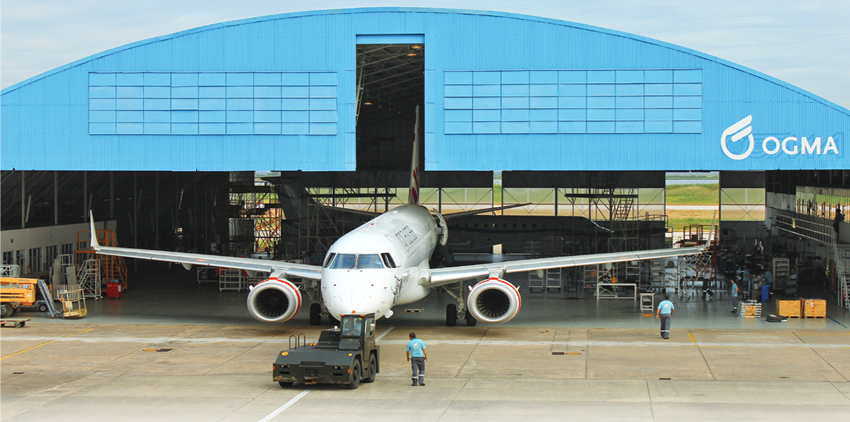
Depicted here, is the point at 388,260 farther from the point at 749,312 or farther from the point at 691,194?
the point at 691,194

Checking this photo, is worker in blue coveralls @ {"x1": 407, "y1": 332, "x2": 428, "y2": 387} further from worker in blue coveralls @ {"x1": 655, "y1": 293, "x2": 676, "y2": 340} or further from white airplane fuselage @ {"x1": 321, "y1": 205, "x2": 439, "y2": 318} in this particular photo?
worker in blue coveralls @ {"x1": 655, "y1": 293, "x2": 676, "y2": 340}

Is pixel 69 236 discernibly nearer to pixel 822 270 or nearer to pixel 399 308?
pixel 399 308

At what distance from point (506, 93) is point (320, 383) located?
51.1 ft

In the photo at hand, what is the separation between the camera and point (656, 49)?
1267 inches

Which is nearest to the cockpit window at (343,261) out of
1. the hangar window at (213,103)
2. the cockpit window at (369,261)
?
the cockpit window at (369,261)

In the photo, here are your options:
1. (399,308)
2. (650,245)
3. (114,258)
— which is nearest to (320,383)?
(399,308)

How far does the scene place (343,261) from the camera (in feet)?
83.8

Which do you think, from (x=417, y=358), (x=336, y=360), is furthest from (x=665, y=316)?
(x=336, y=360)

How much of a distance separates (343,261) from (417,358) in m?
5.69

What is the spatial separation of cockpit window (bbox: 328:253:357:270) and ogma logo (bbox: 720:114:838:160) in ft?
52.1

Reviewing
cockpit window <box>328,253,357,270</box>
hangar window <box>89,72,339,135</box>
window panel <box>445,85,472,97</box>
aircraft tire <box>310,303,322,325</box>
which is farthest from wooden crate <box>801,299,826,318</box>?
hangar window <box>89,72,339,135</box>

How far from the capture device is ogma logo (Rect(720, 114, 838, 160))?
104 ft

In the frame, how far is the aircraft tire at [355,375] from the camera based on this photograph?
800 inches

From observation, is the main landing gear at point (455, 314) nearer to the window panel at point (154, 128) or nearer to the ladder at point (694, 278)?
the ladder at point (694, 278)
